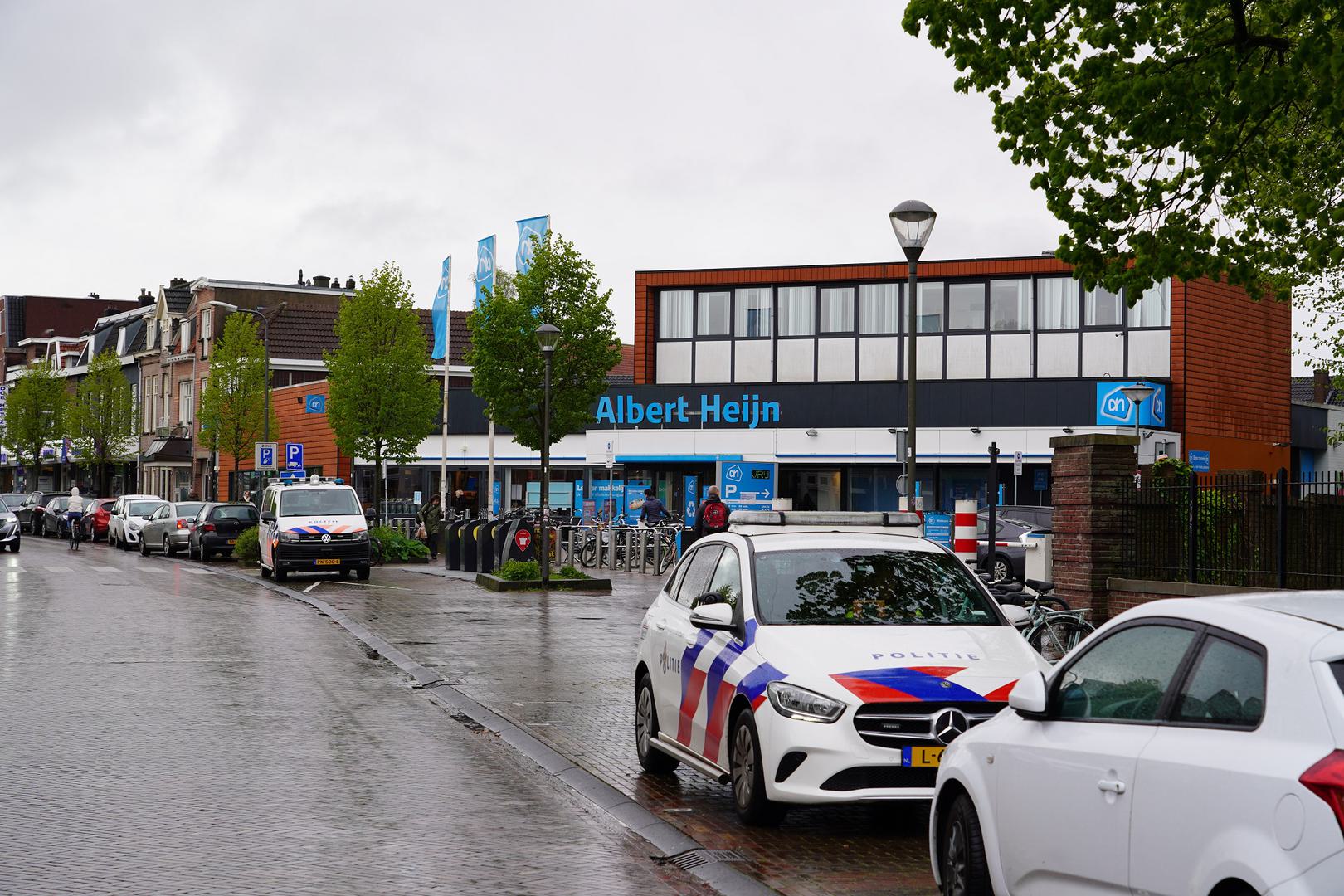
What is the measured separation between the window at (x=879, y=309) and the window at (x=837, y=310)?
299mm

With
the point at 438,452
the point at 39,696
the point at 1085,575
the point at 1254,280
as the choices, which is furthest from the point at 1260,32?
the point at 438,452

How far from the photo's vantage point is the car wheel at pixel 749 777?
8.20m

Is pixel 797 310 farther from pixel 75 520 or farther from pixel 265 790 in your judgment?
pixel 265 790

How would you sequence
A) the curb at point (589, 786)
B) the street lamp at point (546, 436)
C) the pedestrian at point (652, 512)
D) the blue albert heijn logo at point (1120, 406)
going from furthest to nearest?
the blue albert heijn logo at point (1120, 406) < the pedestrian at point (652, 512) < the street lamp at point (546, 436) < the curb at point (589, 786)

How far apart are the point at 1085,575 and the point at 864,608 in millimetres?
8782

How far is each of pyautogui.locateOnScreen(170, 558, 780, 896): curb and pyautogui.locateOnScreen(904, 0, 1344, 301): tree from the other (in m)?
6.61

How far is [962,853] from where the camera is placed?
20.2ft

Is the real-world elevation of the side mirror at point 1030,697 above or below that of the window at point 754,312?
below

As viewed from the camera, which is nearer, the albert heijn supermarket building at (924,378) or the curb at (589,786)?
the curb at (589,786)

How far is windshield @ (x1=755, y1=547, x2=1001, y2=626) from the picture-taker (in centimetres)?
898

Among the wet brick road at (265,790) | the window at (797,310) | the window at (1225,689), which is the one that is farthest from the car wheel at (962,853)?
the window at (797,310)

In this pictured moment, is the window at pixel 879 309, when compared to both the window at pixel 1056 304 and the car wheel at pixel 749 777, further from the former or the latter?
the car wheel at pixel 749 777

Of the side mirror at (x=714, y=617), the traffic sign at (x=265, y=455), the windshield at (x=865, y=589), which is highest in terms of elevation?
the traffic sign at (x=265, y=455)

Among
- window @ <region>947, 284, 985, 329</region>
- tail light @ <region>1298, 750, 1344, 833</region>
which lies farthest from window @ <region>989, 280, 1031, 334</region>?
tail light @ <region>1298, 750, 1344, 833</region>
